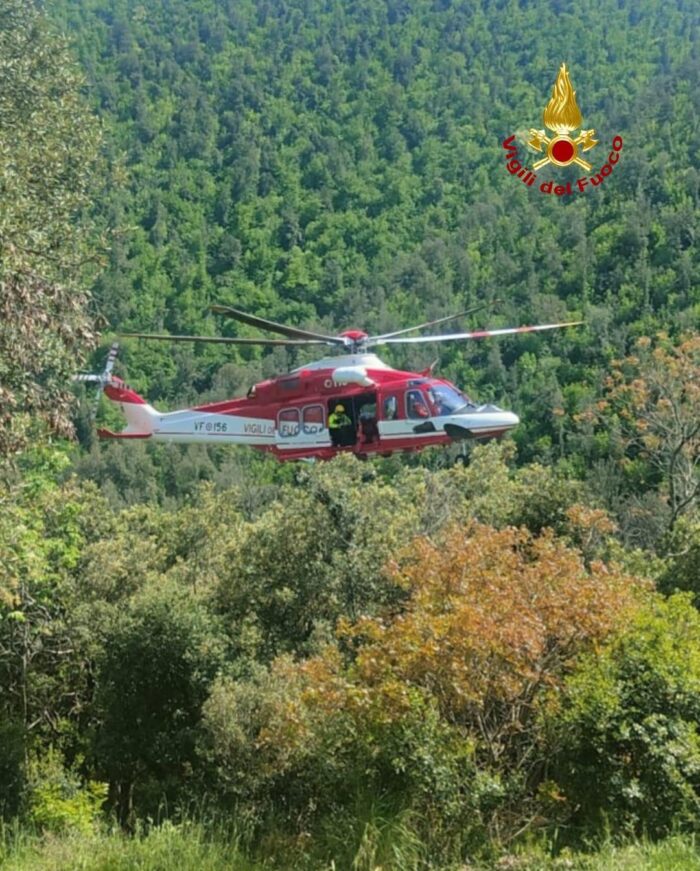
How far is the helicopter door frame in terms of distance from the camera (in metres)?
16.4

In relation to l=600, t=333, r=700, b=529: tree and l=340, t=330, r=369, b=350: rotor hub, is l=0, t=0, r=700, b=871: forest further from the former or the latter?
l=340, t=330, r=369, b=350: rotor hub

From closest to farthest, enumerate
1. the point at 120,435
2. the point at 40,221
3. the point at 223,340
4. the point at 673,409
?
the point at 40,221 < the point at 223,340 < the point at 120,435 < the point at 673,409

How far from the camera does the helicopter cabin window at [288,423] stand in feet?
54.7

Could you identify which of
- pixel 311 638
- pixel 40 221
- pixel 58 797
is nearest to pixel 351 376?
pixel 311 638

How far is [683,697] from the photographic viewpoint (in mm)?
9680

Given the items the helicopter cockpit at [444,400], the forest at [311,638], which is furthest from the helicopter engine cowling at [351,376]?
the forest at [311,638]

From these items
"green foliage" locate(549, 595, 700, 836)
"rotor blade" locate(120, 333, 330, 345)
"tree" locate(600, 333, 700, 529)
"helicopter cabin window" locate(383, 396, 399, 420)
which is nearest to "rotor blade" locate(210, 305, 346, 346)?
"rotor blade" locate(120, 333, 330, 345)

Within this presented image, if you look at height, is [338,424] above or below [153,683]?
above

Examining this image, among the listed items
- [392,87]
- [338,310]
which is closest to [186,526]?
[338,310]

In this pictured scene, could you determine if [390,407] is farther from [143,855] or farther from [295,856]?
[143,855]

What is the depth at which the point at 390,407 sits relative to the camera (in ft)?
53.2

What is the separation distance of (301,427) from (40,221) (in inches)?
245

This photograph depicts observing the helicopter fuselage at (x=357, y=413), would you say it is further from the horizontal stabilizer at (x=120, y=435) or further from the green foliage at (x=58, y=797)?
the green foliage at (x=58, y=797)

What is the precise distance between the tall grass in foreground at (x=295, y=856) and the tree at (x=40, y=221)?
387 centimetres
